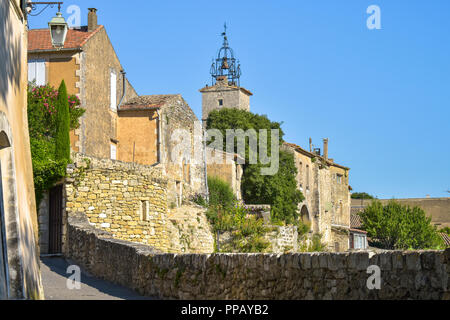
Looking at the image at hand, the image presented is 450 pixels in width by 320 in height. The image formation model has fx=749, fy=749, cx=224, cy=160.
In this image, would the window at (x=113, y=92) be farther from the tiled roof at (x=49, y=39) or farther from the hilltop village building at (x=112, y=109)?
the tiled roof at (x=49, y=39)

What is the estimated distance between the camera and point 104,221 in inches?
778

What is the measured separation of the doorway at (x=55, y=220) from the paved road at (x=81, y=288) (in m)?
1.83

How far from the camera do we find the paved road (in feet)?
42.7

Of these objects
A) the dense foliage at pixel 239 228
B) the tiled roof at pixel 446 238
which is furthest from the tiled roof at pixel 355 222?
the dense foliage at pixel 239 228

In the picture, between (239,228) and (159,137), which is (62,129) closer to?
(159,137)

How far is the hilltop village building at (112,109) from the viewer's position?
29.0 m

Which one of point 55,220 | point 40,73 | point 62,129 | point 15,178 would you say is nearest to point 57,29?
point 15,178

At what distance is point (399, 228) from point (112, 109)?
28.5m

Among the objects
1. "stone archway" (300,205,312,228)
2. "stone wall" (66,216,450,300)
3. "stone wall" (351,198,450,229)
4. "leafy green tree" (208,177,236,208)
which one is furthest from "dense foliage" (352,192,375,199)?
"stone wall" (66,216,450,300)

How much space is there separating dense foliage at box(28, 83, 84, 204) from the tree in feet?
103
